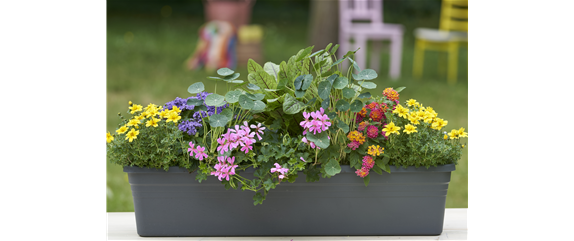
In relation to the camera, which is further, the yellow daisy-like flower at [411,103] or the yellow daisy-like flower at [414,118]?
the yellow daisy-like flower at [411,103]

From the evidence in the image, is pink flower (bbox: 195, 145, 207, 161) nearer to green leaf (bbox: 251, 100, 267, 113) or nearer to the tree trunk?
green leaf (bbox: 251, 100, 267, 113)

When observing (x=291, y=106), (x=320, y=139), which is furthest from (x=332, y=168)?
(x=291, y=106)

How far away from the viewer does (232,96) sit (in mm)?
1194

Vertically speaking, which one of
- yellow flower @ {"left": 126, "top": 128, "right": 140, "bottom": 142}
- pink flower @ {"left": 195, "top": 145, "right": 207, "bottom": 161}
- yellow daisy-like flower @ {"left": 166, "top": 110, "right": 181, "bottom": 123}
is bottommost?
pink flower @ {"left": 195, "top": 145, "right": 207, "bottom": 161}

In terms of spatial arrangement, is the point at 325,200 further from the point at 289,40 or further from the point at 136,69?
the point at 289,40

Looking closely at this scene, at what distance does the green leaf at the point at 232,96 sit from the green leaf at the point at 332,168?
28cm

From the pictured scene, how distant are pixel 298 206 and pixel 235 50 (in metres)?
4.96

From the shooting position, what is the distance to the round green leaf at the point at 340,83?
113cm

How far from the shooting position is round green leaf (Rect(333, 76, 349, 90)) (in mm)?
1132

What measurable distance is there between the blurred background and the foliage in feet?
4.32

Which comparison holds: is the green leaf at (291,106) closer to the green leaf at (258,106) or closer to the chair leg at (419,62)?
the green leaf at (258,106)
